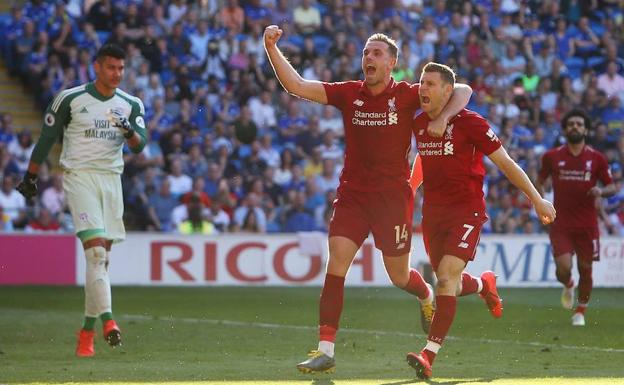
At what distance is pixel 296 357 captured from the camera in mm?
11250

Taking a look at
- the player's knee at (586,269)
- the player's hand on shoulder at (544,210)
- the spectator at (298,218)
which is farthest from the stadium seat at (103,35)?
the player's hand on shoulder at (544,210)

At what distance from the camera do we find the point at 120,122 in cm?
1148

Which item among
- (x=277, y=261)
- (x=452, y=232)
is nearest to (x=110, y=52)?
(x=452, y=232)

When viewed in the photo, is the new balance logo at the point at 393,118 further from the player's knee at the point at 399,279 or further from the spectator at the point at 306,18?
the spectator at the point at 306,18

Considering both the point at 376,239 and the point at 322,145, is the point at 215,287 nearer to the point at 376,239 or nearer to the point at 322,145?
the point at 322,145

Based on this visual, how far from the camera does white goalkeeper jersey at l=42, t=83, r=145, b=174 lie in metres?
11.5

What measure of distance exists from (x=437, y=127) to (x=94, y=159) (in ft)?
11.1

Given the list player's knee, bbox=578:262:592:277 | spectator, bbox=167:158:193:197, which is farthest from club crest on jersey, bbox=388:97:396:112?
spectator, bbox=167:158:193:197

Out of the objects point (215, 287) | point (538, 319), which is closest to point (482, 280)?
point (538, 319)

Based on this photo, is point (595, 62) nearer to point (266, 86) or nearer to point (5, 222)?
point (266, 86)

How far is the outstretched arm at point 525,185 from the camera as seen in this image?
31.6 feet

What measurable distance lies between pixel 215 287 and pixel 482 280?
10.5 metres

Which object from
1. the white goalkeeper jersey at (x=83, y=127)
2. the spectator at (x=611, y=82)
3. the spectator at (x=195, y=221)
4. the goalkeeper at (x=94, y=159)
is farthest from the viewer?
the spectator at (x=611, y=82)

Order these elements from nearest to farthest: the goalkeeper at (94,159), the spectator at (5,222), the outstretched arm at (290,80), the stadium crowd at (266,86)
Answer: the outstretched arm at (290,80), the goalkeeper at (94,159), the spectator at (5,222), the stadium crowd at (266,86)
